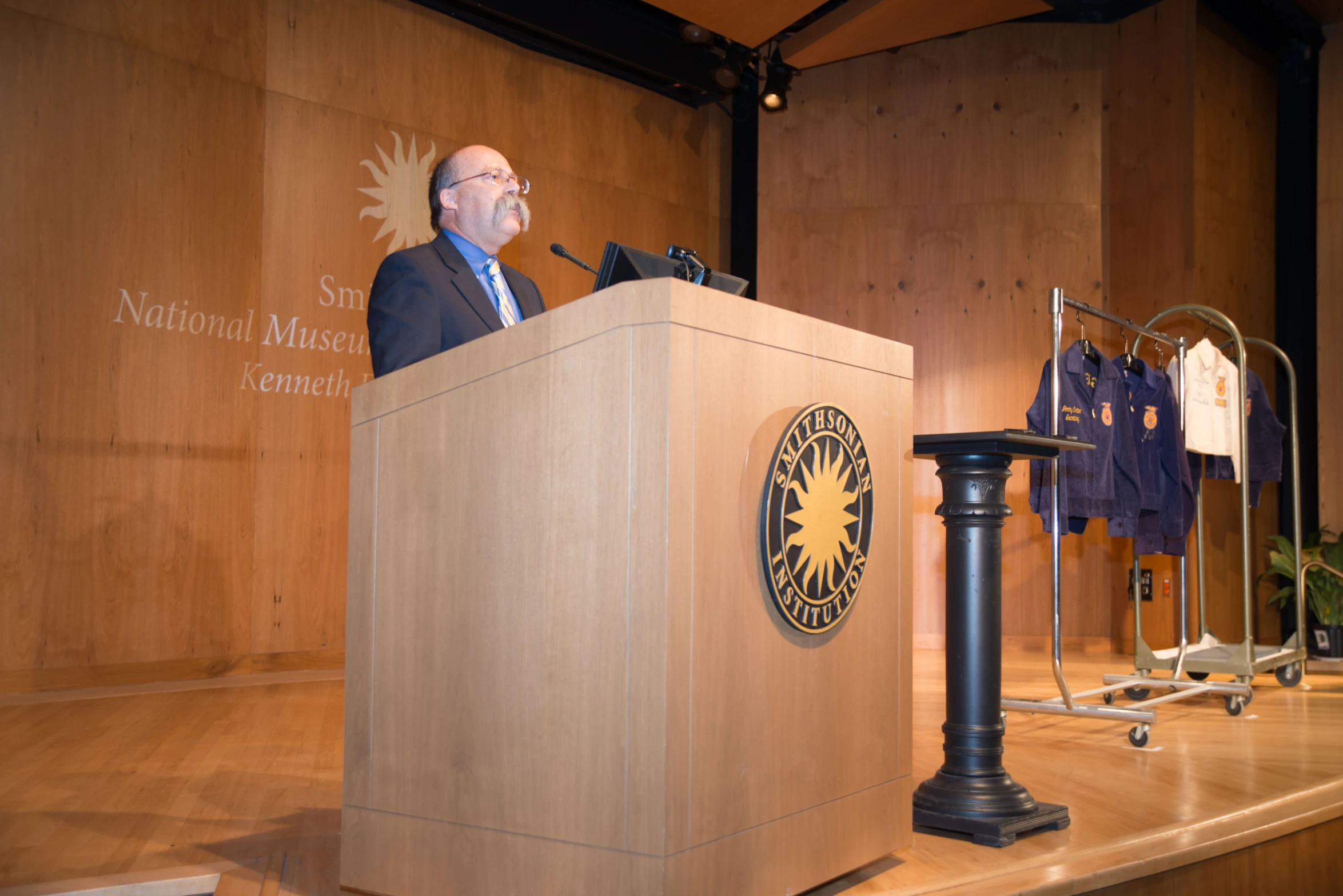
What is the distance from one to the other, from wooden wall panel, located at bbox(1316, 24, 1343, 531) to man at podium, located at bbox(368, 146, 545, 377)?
4.99 meters

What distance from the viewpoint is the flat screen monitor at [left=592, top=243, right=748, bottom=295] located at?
1615 mm

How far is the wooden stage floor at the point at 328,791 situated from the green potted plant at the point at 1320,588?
1.37 metres

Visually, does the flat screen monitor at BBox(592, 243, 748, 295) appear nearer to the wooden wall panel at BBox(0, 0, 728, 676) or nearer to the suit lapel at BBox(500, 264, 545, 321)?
the suit lapel at BBox(500, 264, 545, 321)

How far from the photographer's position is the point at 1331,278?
5.71 m

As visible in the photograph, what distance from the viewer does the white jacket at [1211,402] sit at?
4.24 metres

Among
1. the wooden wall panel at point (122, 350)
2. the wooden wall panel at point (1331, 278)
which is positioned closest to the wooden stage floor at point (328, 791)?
the wooden wall panel at point (122, 350)

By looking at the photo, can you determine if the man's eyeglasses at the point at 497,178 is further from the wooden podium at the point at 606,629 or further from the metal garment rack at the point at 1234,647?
the metal garment rack at the point at 1234,647

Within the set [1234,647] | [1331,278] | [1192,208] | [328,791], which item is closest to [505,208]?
[328,791]

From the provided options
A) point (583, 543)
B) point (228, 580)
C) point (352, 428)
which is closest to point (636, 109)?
point (228, 580)

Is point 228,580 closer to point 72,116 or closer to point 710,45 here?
point 72,116

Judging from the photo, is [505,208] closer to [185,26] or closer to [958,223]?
[185,26]

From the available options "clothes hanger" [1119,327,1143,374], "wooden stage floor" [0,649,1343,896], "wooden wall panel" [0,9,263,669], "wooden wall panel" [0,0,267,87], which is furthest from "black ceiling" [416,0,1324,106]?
"wooden stage floor" [0,649,1343,896]

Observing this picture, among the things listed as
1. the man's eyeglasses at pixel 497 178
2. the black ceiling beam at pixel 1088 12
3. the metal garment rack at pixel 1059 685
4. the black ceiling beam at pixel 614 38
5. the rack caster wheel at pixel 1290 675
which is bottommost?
→ the rack caster wheel at pixel 1290 675

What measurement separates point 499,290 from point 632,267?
631 millimetres
